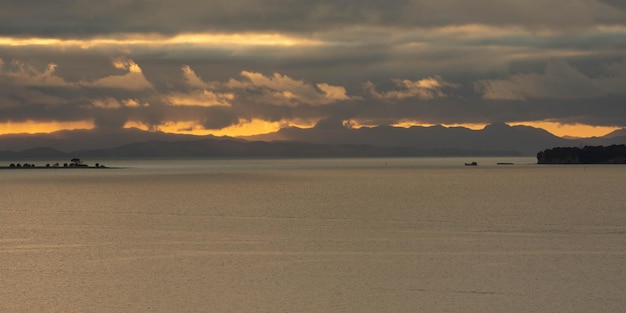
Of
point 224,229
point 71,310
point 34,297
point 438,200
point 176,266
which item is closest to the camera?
point 71,310

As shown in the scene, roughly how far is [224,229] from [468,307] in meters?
31.4

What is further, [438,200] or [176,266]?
[438,200]

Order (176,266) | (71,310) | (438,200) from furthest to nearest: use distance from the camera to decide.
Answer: (438,200), (176,266), (71,310)

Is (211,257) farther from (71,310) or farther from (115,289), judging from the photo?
(71,310)

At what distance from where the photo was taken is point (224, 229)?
59312mm

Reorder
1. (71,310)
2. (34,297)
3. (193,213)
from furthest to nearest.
Answer: 1. (193,213)
2. (34,297)
3. (71,310)

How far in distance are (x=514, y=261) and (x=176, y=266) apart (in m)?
15.9

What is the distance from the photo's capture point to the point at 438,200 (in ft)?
311

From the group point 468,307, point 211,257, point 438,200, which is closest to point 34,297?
point 211,257

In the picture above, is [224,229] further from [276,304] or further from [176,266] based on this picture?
[276,304]

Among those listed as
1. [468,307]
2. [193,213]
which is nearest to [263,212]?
[193,213]

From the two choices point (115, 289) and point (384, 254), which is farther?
point (384, 254)

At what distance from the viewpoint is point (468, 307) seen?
30016mm

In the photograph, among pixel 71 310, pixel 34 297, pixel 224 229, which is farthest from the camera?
pixel 224 229
